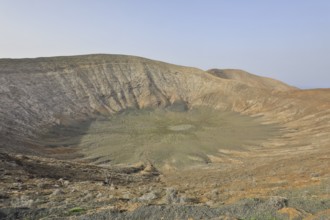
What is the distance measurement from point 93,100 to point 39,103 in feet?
40.2

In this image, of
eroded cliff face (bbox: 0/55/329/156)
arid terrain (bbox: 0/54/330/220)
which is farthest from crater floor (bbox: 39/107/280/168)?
eroded cliff face (bbox: 0/55/329/156)

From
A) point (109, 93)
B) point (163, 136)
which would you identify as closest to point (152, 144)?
point (163, 136)

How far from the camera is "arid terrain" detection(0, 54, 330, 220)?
1485cm

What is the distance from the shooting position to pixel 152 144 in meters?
51.0

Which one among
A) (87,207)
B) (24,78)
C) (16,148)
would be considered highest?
(24,78)

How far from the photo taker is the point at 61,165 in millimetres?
30953

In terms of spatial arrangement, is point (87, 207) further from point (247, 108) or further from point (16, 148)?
point (247, 108)

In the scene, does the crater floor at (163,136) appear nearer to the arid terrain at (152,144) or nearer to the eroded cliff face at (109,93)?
the arid terrain at (152,144)

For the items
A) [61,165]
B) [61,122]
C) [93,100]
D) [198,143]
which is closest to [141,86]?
[93,100]

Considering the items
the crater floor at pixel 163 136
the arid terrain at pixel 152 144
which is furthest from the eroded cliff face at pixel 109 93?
the crater floor at pixel 163 136

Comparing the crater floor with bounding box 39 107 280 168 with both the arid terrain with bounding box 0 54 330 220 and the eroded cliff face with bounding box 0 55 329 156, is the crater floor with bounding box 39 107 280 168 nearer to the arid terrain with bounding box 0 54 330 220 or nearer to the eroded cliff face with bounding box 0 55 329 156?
the arid terrain with bounding box 0 54 330 220

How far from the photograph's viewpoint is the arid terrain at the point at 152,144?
14.9 m

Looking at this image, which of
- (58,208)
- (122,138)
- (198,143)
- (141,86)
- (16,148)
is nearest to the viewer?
(58,208)

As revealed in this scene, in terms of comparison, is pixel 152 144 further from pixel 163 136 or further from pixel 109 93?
pixel 109 93
